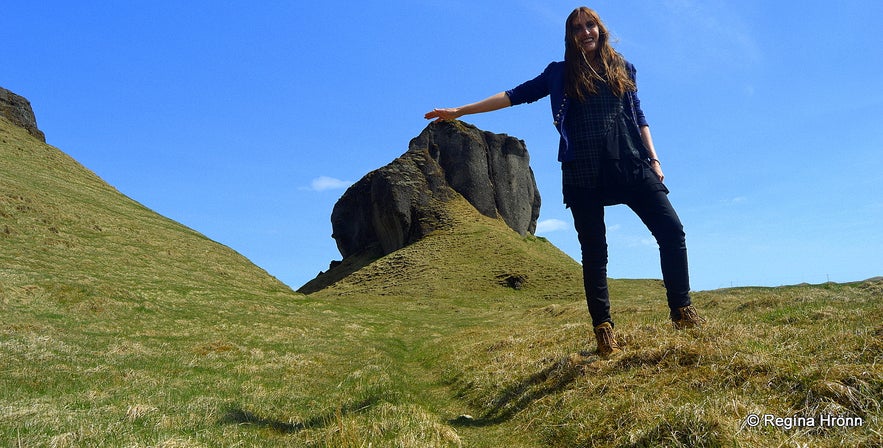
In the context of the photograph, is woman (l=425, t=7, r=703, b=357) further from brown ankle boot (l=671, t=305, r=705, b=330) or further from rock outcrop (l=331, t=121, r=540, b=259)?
rock outcrop (l=331, t=121, r=540, b=259)

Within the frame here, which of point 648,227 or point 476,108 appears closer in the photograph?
point 648,227

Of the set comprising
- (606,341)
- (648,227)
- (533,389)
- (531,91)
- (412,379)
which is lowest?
(412,379)

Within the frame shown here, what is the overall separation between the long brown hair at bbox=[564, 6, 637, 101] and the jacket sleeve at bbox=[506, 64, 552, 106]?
38 cm

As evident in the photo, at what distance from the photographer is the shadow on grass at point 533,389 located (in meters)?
6.39

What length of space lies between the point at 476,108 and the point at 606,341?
378cm

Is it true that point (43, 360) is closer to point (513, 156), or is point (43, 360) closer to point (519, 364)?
point (519, 364)

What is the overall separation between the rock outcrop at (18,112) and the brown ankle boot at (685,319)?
10206cm

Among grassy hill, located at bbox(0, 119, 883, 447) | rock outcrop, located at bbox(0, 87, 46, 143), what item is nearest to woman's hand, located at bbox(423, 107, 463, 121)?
grassy hill, located at bbox(0, 119, 883, 447)

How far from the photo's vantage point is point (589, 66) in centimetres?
675

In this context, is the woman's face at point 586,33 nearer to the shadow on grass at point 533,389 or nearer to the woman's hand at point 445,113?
the woman's hand at point 445,113

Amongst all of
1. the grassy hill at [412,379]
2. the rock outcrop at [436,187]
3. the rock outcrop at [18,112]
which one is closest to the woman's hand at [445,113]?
the grassy hill at [412,379]

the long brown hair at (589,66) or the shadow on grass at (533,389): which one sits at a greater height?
the long brown hair at (589,66)

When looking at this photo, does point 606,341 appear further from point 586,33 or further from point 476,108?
point 586,33

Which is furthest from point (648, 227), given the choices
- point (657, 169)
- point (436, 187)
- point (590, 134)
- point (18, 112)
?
point (18, 112)
